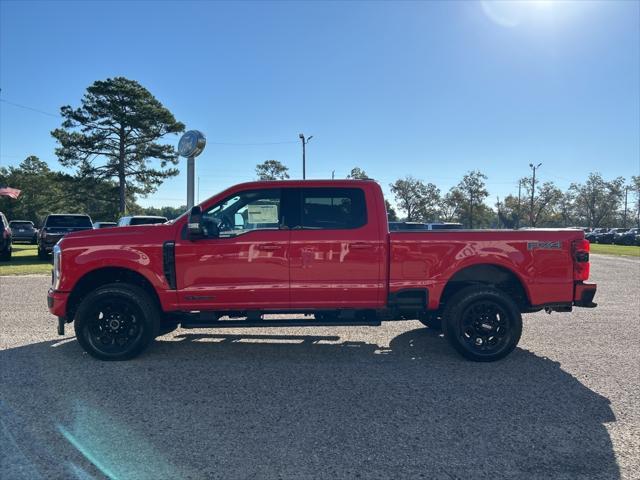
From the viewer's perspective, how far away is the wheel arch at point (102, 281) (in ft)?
16.5

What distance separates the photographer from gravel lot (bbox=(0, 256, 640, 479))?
287cm

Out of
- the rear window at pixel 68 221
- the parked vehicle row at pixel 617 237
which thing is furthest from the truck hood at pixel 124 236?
the parked vehicle row at pixel 617 237

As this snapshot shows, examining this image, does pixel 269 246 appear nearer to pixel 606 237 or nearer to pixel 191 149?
pixel 191 149

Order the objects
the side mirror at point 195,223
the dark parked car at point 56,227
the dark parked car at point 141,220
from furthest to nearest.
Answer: the dark parked car at point 56,227
the dark parked car at point 141,220
the side mirror at point 195,223

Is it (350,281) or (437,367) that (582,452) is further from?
(350,281)

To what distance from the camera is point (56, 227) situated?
16.9 metres

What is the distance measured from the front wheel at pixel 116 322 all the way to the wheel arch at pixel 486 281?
350 cm

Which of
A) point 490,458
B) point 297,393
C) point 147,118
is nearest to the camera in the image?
point 490,458

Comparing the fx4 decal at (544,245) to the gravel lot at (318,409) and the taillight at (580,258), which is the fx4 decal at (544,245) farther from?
the gravel lot at (318,409)

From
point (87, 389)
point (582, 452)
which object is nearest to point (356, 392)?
point (582, 452)

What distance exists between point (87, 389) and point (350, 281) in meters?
2.90

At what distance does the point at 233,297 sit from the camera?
498 centimetres

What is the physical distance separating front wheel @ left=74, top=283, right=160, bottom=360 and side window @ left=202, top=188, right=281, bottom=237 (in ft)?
4.07

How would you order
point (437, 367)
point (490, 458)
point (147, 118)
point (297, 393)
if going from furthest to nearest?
point (147, 118), point (437, 367), point (297, 393), point (490, 458)
